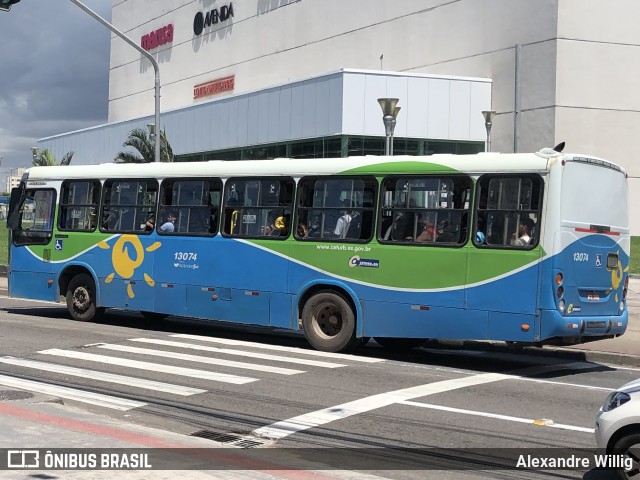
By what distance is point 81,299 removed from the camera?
758 inches

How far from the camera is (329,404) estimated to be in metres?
11.0

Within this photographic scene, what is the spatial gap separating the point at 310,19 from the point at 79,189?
114ft

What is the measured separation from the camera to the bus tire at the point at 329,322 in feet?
50.0

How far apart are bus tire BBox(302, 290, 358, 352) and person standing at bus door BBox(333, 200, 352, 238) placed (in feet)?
3.11

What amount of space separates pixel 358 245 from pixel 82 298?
6728mm

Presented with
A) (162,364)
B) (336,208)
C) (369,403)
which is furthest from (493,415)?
(336,208)

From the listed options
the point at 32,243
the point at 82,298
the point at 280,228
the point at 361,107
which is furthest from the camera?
the point at 361,107

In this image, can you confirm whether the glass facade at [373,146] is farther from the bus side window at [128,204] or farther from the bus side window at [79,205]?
the bus side window at [128,204]

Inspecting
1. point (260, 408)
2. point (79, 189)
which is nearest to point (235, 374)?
point (260, 408)

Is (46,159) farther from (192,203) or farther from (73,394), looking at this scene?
(73,394)

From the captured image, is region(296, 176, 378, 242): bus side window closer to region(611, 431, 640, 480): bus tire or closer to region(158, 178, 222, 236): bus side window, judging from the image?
region(158, 178, 222, 236): bus side window

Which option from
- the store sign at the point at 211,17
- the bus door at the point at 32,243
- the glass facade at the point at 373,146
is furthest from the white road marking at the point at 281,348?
the store sign at the point at 211,17

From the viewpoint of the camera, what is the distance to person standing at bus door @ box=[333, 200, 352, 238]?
15359 mm

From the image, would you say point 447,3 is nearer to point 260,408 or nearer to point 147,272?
point 147,272
